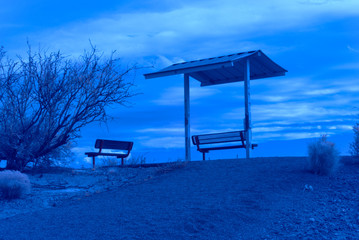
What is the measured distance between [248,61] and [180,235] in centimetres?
986

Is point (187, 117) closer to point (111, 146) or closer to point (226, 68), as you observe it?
point (226, 68)

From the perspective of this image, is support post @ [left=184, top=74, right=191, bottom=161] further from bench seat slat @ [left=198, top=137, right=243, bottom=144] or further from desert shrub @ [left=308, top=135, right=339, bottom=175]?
desert shrub @ [left=308, top=135, right=339, bottom=175]

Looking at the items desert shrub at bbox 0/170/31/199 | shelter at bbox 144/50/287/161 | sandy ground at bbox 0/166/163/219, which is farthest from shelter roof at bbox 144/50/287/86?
desert shrub at bbox 0/170/31/199

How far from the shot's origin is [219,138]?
1742 centimetres

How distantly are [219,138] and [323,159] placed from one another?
21.2 ft

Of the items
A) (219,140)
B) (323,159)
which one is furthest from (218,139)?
(323,159)

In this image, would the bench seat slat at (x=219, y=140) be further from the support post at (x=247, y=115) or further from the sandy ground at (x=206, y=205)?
the sandy ground at (x=206, y=205)

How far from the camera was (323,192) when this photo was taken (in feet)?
32.1

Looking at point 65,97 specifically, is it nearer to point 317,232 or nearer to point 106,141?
point 106,141

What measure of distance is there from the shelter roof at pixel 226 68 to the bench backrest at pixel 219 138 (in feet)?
7.51

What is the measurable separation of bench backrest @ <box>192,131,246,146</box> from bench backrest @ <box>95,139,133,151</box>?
2.69m

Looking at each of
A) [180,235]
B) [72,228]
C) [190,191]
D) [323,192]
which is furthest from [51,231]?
[323,192]

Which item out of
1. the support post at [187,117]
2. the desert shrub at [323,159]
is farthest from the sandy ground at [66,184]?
the desert shrub at [323,159]

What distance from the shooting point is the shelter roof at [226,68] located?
15914 millimetres
